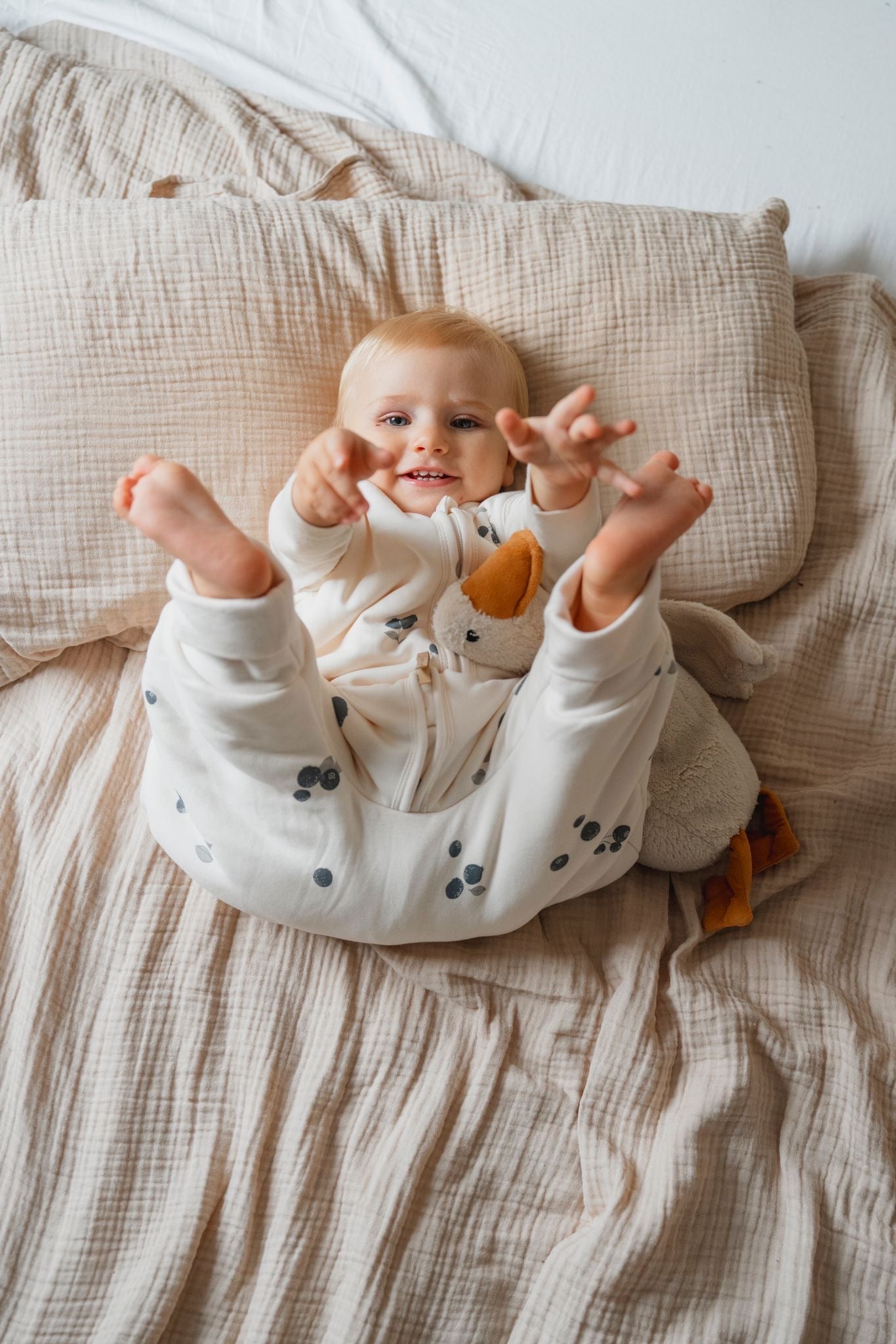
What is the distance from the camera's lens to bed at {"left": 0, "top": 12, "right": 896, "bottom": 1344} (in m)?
0.91

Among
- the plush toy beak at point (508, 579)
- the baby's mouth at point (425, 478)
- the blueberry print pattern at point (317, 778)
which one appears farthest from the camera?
the baby's mouth at point (425, 478)

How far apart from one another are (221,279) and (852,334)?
74 cm

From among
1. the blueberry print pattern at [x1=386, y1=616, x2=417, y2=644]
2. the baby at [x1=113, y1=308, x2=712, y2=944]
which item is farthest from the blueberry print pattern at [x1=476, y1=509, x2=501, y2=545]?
the blueberry print pattern at [x1=386, y1=616, x2=417, y2=644]

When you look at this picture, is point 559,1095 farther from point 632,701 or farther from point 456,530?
point 456,530

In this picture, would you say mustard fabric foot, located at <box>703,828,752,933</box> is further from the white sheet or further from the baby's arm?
the white sheet

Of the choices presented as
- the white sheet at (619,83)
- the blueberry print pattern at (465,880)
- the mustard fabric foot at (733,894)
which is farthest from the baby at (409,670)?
the white sheet at (619,83)

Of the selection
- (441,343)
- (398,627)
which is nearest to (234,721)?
(398,627)

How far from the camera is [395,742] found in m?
0.94

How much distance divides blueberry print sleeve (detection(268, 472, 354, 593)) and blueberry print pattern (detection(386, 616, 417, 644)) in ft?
0.26

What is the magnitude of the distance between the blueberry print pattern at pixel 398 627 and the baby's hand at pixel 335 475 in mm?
145

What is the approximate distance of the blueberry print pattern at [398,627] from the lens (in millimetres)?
1024

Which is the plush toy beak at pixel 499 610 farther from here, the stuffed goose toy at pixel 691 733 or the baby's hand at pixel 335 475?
the baby's hand at pixel 335 475

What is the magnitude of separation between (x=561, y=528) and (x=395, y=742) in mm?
249

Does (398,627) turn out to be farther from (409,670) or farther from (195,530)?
(195,530)
